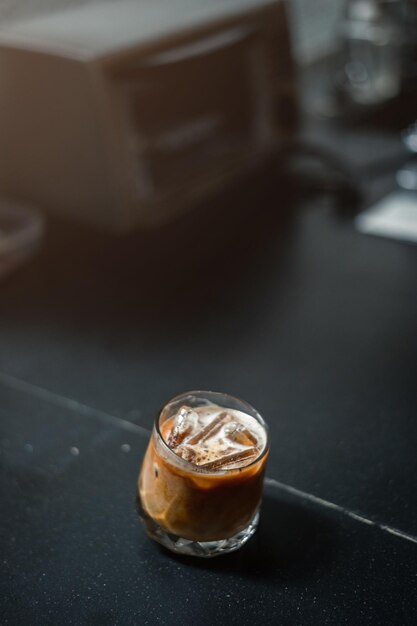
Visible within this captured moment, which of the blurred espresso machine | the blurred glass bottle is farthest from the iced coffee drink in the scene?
the blurred glass bottle

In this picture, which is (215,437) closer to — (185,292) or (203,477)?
(203,477)

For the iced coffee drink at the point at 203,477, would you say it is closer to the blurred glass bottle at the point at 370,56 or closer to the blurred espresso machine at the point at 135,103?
the blurred espresso machine at the point at 135,103

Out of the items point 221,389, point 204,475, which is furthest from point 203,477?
point 221,389

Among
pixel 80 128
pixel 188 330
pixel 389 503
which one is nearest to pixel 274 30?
pixel 80 128

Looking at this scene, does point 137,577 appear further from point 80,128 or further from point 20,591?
point 80,128

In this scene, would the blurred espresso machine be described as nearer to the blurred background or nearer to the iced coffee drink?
the blurred background

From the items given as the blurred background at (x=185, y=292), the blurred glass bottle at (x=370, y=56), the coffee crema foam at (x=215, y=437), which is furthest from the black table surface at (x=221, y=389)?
the blurred glass bottle at (x=370, y=56)
